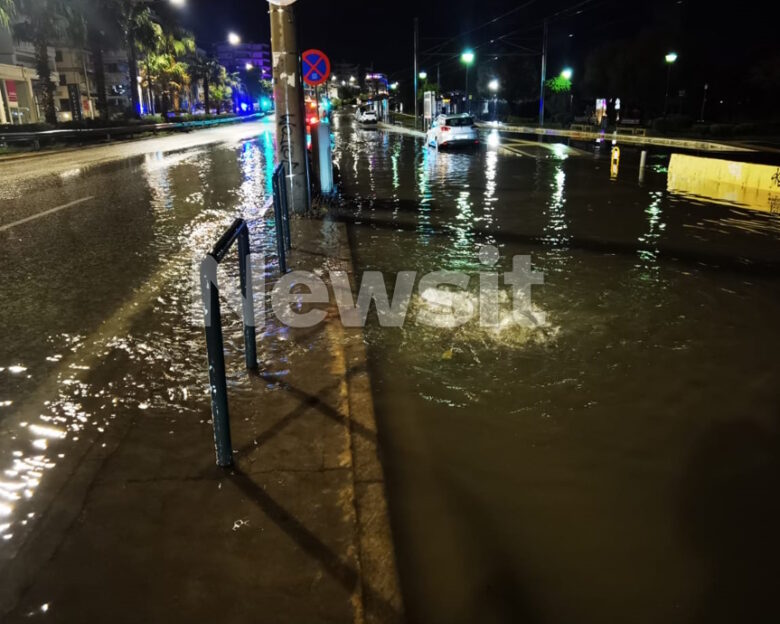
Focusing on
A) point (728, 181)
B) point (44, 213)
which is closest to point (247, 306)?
point (44, 213)

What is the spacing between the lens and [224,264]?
25.6 ft

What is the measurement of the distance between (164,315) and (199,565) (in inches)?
143

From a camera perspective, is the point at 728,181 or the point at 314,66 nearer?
the point at 314,66

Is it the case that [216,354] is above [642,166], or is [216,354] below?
above

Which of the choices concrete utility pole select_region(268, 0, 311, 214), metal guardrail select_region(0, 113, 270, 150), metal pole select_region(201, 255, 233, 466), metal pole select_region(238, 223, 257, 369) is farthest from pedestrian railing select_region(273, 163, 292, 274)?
metal guardrail select_region(0, 113, 270, 150)

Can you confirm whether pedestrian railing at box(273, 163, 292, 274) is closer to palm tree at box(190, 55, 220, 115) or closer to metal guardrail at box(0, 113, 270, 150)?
metal guardrail at box(0, 113, 270, 150)

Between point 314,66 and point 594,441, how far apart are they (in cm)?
1008

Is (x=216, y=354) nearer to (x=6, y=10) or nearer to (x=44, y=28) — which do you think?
(x=6, y=10)

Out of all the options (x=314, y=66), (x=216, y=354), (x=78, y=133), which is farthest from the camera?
(x=78, y=133)

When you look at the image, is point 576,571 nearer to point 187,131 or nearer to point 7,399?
point 7,399

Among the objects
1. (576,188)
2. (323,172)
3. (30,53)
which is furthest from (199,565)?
(30,53)

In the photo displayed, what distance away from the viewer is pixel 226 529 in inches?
116

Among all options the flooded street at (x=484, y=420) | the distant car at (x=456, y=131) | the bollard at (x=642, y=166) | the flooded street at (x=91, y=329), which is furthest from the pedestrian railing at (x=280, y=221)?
the distant car at (x=456, y=131)

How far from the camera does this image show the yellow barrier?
12.6m
